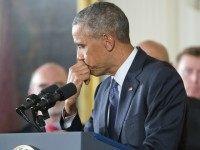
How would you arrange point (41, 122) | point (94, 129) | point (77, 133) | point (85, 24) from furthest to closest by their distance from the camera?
point (94, 129)
point (85, 24)
point (41, 122)
point (77, 133)

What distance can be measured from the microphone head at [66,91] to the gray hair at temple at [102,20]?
257 mm

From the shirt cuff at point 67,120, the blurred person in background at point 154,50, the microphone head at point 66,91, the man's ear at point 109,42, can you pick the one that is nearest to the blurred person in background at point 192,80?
the blurred person in background at point 154,50

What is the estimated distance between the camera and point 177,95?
2248 millimetres

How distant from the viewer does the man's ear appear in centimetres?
238

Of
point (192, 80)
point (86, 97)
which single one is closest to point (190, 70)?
point (192, 80)

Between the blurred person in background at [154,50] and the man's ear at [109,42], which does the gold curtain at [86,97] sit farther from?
the man's ear at [109,42]

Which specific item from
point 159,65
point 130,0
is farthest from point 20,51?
point 159,65

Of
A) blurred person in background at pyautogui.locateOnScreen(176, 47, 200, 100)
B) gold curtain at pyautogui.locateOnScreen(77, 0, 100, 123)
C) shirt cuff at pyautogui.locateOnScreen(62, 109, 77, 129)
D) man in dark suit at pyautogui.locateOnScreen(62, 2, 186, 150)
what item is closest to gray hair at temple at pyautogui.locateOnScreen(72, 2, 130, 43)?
man in dark suit at pyautogui.locateOnScreen(62, 2, 186, 150)

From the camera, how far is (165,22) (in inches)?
193

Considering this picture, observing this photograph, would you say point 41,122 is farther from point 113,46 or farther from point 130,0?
point 130,0

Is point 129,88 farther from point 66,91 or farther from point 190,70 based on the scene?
point 190,70

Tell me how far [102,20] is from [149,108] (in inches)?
15.0

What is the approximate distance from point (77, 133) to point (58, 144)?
7 cm

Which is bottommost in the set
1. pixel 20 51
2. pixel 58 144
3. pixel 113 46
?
pixel 20 51
